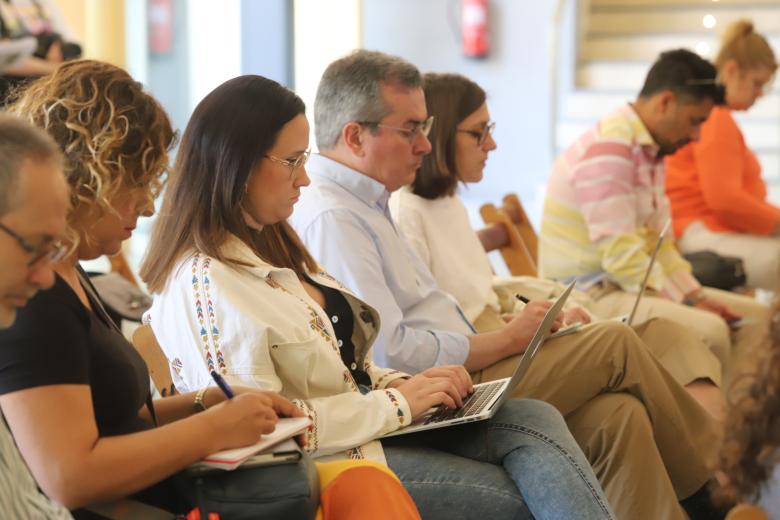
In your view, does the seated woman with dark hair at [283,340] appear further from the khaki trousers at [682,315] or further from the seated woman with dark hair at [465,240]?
the khaki trousers at [682,315]

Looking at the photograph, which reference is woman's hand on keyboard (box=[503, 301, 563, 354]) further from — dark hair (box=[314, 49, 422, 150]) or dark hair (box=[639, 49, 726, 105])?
dark hair (box=[639, 49, 726, 105])

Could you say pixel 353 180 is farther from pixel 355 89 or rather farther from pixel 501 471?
pixel 501 471

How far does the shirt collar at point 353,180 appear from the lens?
2.44 metres

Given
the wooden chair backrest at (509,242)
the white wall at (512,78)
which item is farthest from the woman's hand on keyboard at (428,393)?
the white wall at (512,78)

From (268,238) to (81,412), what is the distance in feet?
2.40

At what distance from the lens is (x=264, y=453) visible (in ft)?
4.74

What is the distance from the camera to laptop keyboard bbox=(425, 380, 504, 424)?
6.29 ft

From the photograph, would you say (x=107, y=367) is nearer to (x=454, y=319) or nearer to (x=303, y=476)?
(x=303, y=476)

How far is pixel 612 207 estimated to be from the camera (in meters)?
3.34

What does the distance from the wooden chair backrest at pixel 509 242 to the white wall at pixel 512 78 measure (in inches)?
153

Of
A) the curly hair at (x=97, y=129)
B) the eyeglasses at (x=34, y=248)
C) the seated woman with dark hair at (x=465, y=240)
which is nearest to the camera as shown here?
the eyeglasses at (x=34, y=248)

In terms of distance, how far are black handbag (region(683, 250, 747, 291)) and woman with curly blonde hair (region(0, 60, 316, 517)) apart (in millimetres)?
2670

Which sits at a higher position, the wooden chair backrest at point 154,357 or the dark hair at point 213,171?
the dark hair at point 213,171

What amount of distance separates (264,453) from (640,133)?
2330mm
